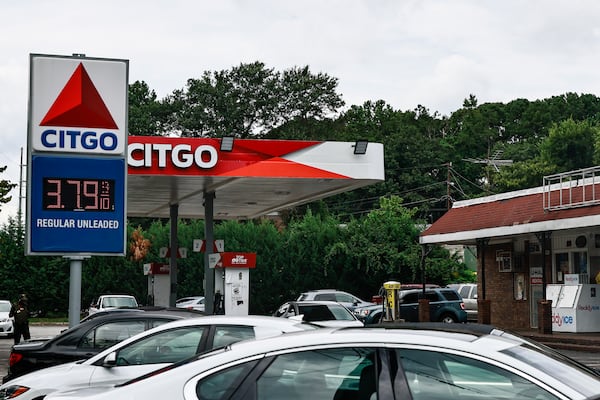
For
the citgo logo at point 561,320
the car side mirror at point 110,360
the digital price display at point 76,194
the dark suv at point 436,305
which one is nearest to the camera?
the car side mirror at point 110,360

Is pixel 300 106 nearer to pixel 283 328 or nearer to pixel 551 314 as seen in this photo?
pixel 551 314

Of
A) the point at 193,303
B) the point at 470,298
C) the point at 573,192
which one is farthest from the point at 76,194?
the point at 470,298

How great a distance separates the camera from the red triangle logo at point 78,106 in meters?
14.9

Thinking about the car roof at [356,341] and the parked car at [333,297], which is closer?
the car roof at [356,341]

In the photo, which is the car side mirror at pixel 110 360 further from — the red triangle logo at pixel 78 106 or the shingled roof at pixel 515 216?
the shingled roof at pixel 515 216

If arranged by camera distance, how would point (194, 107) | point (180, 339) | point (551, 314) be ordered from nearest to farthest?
point (180, 339), point (551, 314), point (194, 107)

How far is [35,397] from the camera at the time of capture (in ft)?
30.0

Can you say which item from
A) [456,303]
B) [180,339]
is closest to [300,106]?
[456,303]

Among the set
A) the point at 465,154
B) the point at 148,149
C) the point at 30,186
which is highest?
the point at 465,154

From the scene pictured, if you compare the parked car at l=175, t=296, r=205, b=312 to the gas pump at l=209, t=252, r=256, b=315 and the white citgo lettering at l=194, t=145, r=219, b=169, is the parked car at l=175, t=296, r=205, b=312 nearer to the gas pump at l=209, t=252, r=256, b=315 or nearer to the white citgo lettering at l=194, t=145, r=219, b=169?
the gas pump at l=209, t=252, r=256, b=315

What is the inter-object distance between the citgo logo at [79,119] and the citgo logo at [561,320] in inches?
706

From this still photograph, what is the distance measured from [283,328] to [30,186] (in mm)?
6855

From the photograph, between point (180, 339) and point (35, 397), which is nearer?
point (35, 397)

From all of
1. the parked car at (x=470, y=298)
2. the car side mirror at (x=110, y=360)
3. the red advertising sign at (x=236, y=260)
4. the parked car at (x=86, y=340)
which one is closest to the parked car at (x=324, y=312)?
the red advertising sign at (x=236, y=260)
